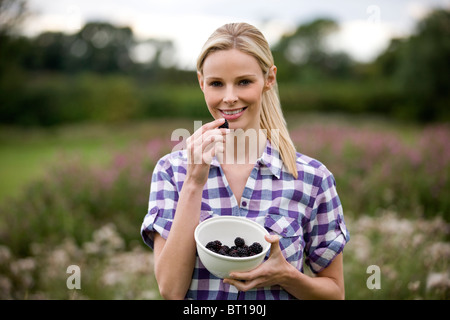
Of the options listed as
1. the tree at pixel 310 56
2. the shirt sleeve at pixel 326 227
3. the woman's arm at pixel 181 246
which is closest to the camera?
the woman's arm at pixel 181 246

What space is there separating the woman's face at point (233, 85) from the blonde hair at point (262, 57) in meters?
0.03

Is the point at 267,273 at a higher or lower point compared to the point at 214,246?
lower

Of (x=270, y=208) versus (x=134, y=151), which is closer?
(x=270, y=208)

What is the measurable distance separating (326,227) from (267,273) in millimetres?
431

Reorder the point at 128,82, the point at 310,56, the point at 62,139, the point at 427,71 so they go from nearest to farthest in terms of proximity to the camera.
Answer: the point at 62,139, the point at 128,82, the point at 427,71, the point at 310,56

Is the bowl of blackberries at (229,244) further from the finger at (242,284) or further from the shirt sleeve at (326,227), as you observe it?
the shirt sleeve at (326,227)

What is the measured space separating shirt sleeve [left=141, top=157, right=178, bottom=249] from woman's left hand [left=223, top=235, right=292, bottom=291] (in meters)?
0.39

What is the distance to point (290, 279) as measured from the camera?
1.57m

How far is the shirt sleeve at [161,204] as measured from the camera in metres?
1.63

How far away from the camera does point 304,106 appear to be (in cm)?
2388

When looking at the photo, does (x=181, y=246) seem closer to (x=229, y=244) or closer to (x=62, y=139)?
(x=229, y=244)

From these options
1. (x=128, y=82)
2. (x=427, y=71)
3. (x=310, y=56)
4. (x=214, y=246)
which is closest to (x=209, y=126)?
(x=214, y=246)

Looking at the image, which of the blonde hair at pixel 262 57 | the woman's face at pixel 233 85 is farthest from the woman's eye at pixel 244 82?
the blonde hair at pixel 262 57

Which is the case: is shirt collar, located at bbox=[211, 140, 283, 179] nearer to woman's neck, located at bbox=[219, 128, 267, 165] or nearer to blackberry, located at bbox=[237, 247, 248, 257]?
woman's neck, located at bbox=[219, 128, 267, 165]
